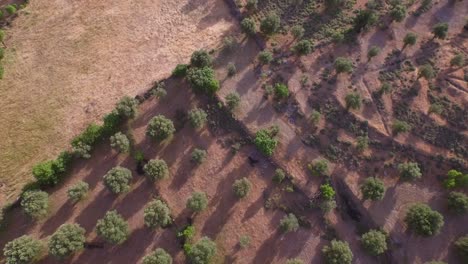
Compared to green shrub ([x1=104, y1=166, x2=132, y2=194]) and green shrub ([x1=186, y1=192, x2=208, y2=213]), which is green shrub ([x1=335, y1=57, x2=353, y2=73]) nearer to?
green shrub ([x1=186, y1=192, x2=208, y2=213])

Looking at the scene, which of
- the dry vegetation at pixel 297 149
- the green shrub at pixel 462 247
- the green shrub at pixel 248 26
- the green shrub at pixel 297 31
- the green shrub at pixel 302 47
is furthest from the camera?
the green shrub at pixel 297 31

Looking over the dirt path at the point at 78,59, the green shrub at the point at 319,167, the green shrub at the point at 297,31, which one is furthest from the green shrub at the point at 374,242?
the dirt path at the point at 78,59

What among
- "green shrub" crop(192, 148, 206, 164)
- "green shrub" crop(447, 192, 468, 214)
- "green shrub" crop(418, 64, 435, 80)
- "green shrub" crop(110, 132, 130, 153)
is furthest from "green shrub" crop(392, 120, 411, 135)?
"green shrub" crop(110, 132, 130, 153)

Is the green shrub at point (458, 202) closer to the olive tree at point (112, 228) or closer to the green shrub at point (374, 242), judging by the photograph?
the green shrub at point (374, 242)

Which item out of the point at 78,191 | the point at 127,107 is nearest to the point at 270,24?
the point at 127,107

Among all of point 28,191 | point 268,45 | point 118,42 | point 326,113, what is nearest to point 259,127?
point 326,113

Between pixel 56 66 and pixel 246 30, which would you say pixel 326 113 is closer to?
pixel 246 30
